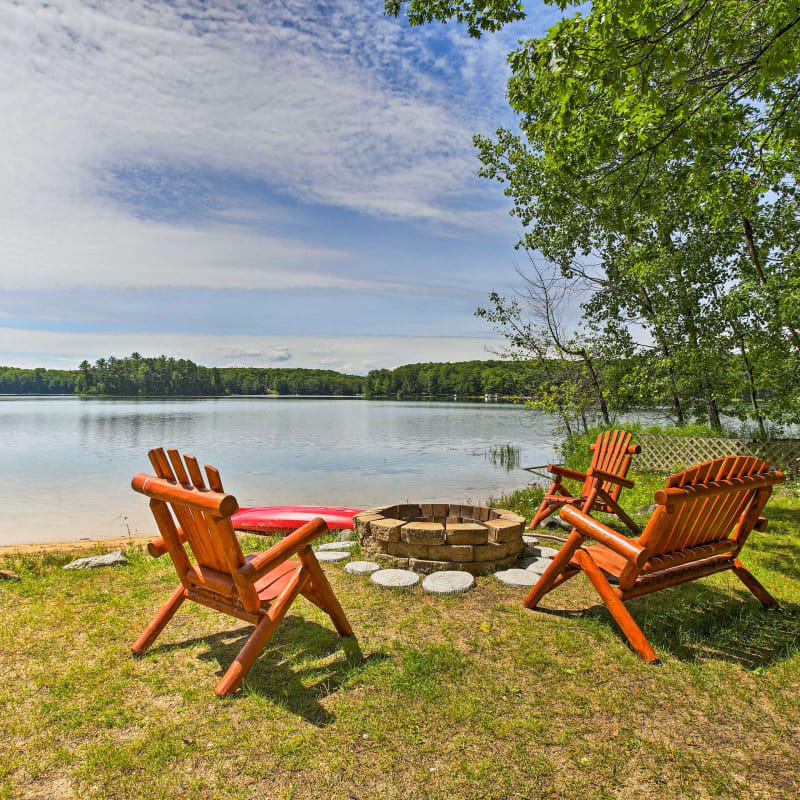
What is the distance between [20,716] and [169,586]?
1.99m

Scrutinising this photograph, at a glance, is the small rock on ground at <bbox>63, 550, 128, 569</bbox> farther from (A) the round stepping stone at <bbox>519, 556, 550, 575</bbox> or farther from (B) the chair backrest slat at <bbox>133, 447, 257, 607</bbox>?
(A) the round stepping stone at <bbox>519, 556, 550, 575</bbox>

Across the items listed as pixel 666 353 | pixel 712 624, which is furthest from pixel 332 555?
pixel 666 353

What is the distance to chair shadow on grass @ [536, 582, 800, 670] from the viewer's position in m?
3.16

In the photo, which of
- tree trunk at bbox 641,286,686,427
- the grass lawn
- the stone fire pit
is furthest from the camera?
tree trunk at bbox 641,286,686,427

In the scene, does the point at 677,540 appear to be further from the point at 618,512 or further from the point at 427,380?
the point at 427,380

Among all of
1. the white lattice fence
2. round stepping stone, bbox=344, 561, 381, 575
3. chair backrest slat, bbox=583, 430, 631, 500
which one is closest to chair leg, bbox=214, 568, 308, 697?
round stepping stone, bbox=344, 561, 381, 575

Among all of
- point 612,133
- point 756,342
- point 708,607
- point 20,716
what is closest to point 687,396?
point 756,342

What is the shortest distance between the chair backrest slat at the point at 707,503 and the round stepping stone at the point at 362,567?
2.38 metres

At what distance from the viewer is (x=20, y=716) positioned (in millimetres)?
2562

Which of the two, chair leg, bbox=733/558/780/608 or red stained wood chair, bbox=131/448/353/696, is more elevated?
red stained wood chair, bbox=131/448/353/696

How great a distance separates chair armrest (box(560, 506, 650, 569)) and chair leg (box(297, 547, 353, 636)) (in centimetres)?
163

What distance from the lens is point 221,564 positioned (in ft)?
9.64

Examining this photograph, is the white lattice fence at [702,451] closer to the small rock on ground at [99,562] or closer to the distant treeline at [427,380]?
the small rock on ground at [99,562]

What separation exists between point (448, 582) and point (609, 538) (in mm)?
1517
